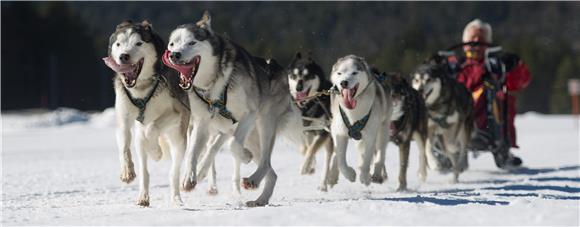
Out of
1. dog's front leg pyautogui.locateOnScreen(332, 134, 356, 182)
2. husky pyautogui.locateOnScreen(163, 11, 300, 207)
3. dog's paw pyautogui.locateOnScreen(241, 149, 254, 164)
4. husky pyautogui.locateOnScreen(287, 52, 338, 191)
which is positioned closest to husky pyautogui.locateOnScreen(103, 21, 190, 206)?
husky pyautogui.locateOnScreen(163, 11, 300, 207)

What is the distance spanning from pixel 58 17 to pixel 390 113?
33919 millimetres

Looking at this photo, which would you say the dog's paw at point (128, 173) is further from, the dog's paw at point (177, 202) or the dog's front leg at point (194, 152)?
the dog's front leg at point (194, 152)

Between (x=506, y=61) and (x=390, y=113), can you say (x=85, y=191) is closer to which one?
(x=390, y=113)

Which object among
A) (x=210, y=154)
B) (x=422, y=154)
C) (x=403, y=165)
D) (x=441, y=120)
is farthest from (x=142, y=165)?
(x=441, y=120)

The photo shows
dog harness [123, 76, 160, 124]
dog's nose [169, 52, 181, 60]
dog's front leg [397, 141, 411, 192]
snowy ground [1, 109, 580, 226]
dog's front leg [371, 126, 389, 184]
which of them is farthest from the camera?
dog's front leg [397, 141, 411, 192]

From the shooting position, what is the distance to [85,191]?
624 centimetres

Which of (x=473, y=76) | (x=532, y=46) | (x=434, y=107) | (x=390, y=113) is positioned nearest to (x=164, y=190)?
(x=390, y=113)

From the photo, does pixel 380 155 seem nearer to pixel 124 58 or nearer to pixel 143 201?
pixel 143 201

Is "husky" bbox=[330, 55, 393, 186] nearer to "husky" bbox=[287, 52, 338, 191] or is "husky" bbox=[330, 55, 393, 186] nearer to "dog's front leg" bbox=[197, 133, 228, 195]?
"husky" bbox=[287, 52, 338, 191]

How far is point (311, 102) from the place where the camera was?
6871 mm

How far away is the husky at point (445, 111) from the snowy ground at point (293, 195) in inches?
9.1

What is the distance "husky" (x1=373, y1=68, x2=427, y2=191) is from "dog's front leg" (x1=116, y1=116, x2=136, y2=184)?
2.00 m

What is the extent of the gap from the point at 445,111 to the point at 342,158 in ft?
7.33

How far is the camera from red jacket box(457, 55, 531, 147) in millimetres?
8555
